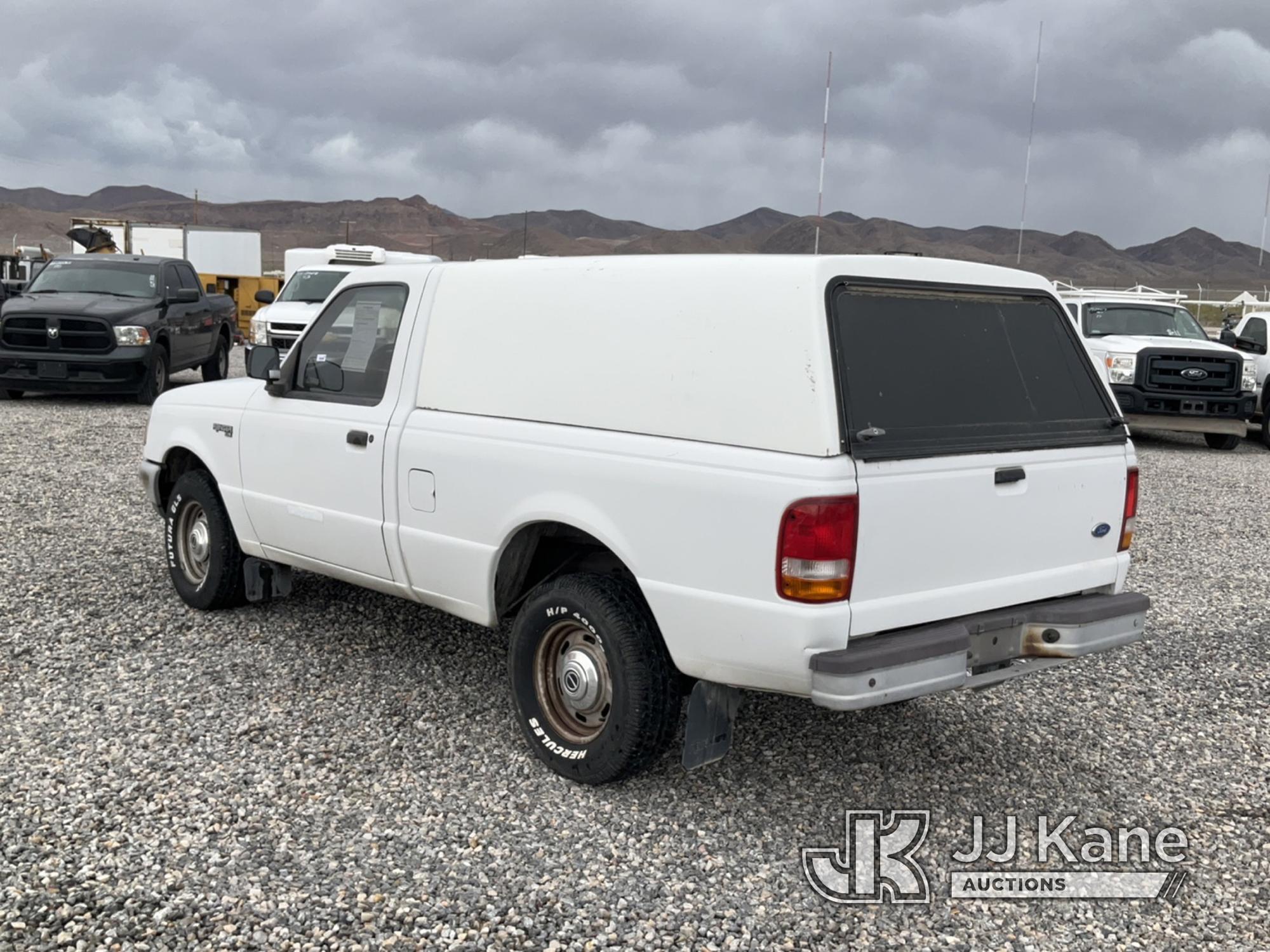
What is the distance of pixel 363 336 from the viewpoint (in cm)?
539

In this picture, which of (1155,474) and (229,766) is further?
(1155,474)

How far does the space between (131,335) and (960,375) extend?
13.5 metres

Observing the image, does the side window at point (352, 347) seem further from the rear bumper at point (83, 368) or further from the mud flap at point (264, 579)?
the rear bumper at point (83, 368)

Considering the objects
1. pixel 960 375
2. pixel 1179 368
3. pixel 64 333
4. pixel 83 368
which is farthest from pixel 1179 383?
pixel 64 333

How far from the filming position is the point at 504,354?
467 centimetres

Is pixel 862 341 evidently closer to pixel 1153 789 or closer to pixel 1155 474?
pixel 1153 789

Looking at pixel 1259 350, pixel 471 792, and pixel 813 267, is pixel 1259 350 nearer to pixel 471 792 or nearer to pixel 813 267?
pixel 813 267

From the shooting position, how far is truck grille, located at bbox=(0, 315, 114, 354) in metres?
15.2

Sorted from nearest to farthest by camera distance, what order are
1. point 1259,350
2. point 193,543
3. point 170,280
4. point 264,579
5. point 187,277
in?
1. point 264,579
2. point 193,543
3. point 1259,350
4. point 170,280
5. point 187,277

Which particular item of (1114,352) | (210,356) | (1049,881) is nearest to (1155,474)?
(1114,352)

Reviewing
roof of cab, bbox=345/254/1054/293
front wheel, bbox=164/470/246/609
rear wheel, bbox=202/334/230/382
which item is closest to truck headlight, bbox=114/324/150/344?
rear wheel, bbox=202/334/230/382

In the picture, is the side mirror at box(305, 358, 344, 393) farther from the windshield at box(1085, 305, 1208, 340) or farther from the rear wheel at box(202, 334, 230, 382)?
the rear wheel at box(202, 334, 230, 382)

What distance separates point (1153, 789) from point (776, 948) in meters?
1.96

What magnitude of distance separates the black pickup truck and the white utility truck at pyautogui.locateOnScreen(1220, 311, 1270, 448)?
550 inches
